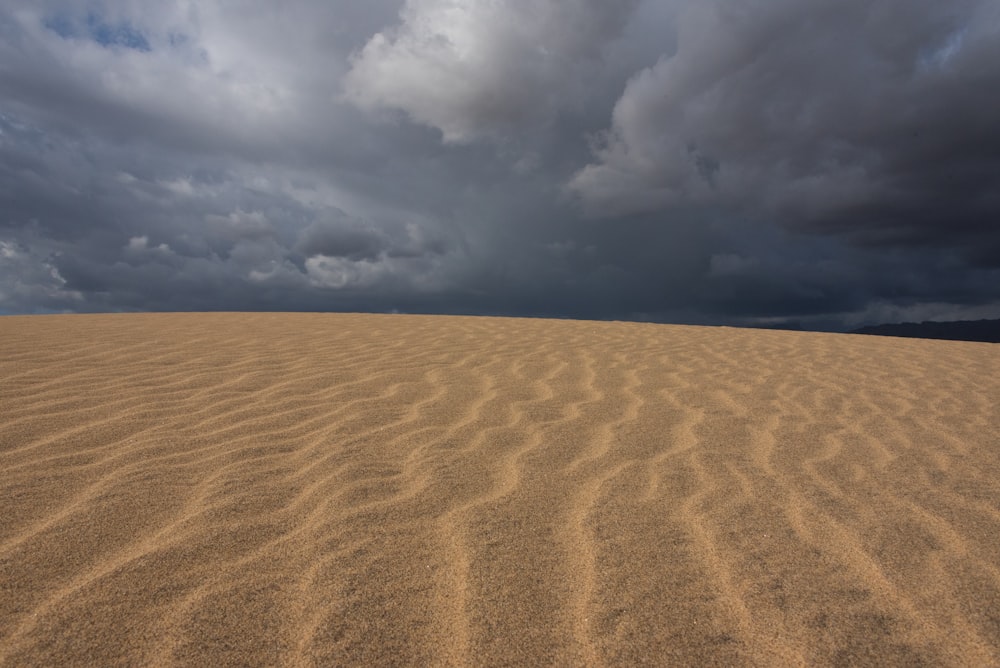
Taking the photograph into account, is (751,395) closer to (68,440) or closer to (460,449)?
(460,449)

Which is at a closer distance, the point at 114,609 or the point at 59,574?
the point at 114,609

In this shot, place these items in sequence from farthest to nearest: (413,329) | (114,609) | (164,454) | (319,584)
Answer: (413,329) < (164,454) < (319,584) < (114,609)

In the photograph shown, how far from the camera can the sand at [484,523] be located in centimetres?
172

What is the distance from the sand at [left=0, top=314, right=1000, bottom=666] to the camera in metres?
1.72

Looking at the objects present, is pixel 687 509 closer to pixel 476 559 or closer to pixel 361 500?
pixel 476 559

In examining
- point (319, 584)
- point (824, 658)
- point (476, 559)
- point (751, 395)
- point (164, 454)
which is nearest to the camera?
point (824, 658)

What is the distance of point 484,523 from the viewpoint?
2424 millimetres

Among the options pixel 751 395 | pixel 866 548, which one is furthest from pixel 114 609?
pixel 751 395

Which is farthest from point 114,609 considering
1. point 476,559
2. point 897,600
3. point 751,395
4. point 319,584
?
point 751,395

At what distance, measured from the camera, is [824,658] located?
167 cm

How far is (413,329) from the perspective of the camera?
9.52 meters

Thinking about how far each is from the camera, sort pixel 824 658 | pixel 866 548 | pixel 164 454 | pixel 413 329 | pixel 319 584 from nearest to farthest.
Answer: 1. pixel 824 658
2. pixel 319 584
3. pixel 866 548
4. pixel 164 454
5. pixel 413 329

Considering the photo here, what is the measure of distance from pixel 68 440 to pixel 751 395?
5.24m

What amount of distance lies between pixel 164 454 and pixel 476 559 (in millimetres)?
2100
